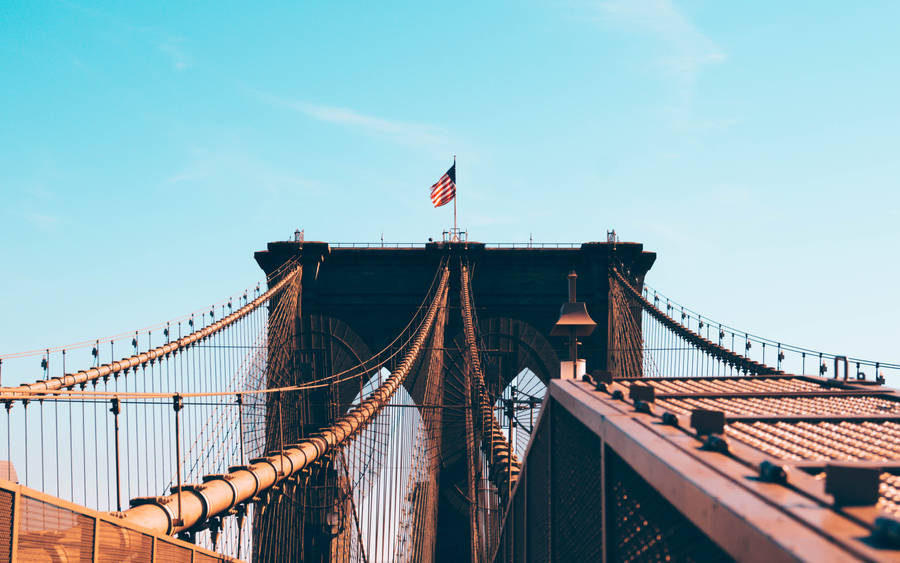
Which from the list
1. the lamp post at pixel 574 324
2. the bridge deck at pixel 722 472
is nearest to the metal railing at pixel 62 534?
the bridge deck at pixel 722 472

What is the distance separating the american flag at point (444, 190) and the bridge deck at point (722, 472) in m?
21.0

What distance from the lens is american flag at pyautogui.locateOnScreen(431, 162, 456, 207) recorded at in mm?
27594

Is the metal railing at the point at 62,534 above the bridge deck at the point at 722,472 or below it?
below

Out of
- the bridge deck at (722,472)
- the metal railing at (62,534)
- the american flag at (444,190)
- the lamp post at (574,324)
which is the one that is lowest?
the metal railing at (62,534)

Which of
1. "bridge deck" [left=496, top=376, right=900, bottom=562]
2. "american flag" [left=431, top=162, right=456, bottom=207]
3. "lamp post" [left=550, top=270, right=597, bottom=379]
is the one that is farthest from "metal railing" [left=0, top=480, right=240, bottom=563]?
A: "american flag" [left=431, top=162, right=456, bottom=207]

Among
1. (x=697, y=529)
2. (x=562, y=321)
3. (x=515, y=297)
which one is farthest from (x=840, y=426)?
(x=515, y=297)

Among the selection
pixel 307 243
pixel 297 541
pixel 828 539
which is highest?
pixel 307 243

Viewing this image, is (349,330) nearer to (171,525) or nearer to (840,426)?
(171,525)

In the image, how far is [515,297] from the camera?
2428 centimetres

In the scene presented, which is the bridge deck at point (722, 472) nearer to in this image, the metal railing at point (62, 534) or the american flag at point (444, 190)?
the metal railing at point (62, 534)

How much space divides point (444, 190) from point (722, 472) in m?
25.3

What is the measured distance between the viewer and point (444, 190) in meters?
27.8

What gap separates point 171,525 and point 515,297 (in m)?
19.5

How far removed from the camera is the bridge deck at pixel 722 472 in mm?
2373
